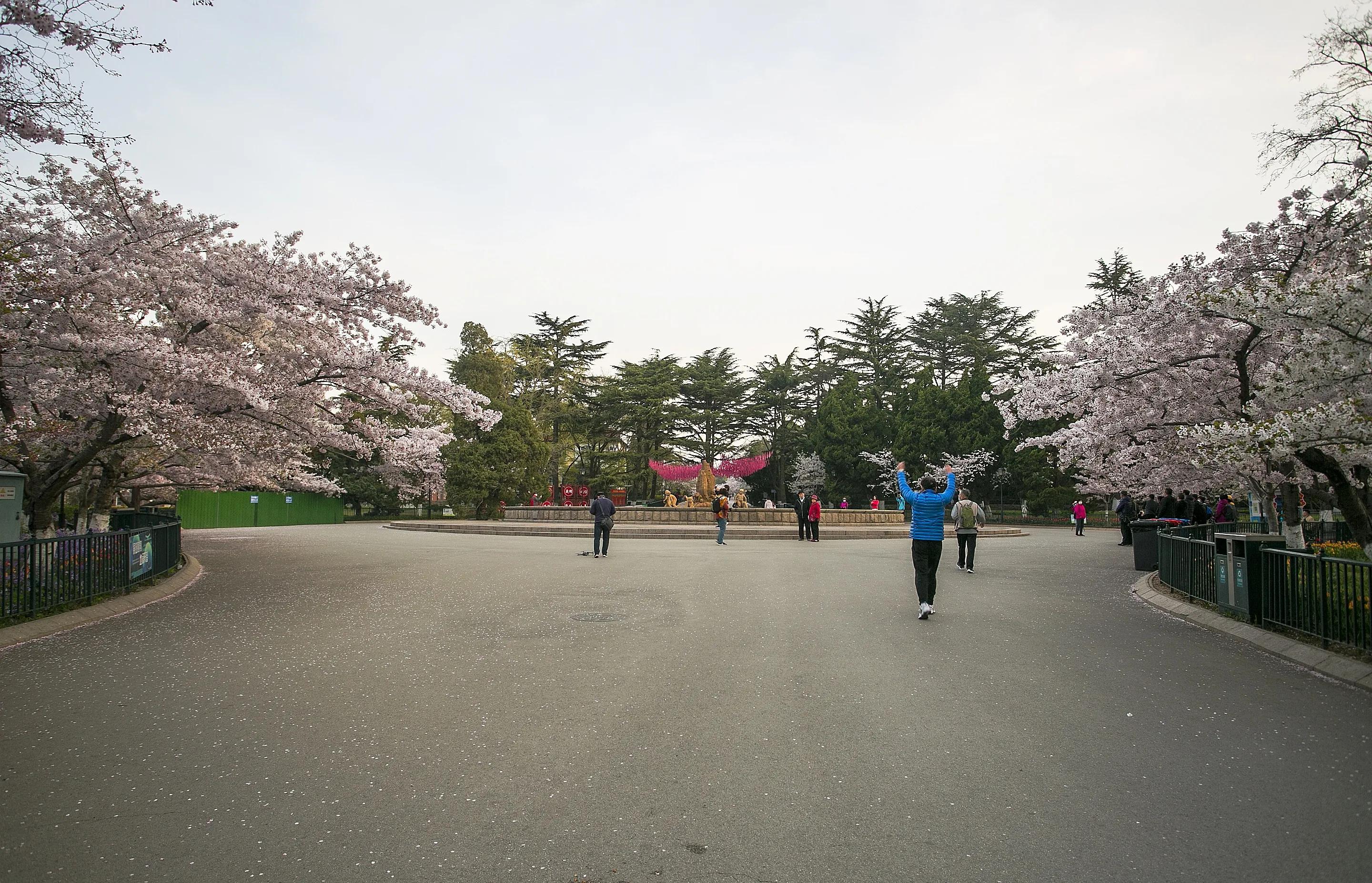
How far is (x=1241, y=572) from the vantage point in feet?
29.9

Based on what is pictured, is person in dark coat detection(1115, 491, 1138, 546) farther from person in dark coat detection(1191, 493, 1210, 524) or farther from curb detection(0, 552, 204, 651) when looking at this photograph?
curb detection(0, 552, 204, 651)

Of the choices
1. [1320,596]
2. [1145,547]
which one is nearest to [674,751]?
[1320,596]

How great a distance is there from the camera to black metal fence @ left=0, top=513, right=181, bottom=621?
8.88 m

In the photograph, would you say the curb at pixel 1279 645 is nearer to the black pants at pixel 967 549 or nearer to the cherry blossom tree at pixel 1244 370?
the cherry blossom tree at pixel 1244 370

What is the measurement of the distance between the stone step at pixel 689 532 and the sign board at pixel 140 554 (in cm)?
1472

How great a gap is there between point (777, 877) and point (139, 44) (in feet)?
25.3

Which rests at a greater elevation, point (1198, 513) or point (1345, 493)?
point (1345, 493)

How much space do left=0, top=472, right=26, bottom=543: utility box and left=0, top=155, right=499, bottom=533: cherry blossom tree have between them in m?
0.68

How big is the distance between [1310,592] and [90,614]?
44.6 ft

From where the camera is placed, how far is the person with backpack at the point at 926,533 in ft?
31.2

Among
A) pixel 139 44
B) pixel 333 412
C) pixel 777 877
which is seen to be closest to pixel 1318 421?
pixel 777 877

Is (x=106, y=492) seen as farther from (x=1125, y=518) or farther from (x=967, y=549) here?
(x=1125, y=518)

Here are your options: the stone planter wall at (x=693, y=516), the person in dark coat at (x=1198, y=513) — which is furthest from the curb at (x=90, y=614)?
the person in dark coat at (x=1198, y=513)

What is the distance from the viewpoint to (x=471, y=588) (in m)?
12.5
